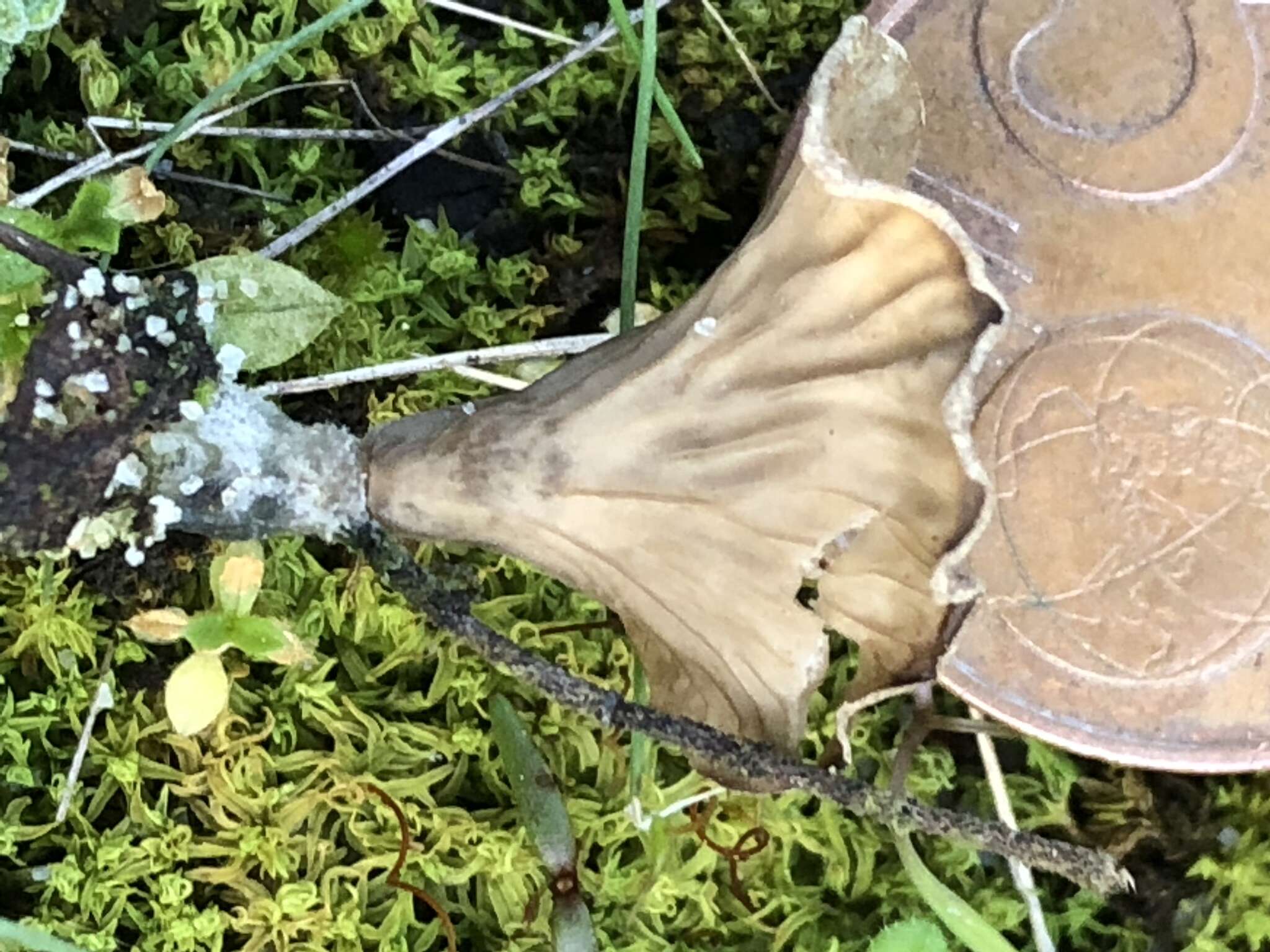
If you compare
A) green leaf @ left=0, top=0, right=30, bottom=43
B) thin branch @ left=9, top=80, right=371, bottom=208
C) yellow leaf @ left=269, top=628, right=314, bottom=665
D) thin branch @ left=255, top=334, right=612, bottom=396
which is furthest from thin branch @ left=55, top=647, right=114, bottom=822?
green leaf @ left=0, top=0, right=30, bottom=43

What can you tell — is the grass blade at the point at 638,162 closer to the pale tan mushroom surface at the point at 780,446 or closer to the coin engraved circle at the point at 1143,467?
the pale tan mushroom surface at the point at 780,446

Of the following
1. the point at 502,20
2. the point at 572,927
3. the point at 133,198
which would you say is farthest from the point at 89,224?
the point at 572,927

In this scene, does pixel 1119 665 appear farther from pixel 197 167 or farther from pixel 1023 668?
pixel 197 167

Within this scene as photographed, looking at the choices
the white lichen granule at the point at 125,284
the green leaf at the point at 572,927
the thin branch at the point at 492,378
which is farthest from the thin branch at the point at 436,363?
the green leaf at the point at 572,927

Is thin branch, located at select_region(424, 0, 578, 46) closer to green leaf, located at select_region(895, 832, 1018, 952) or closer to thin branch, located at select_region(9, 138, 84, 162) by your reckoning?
thin branch, located at select_region(9, 138, 84, 162)

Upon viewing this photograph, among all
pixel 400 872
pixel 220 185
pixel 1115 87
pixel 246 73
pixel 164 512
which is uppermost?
pixel 1115 87

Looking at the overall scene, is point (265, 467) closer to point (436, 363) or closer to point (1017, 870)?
point (436, 363)
